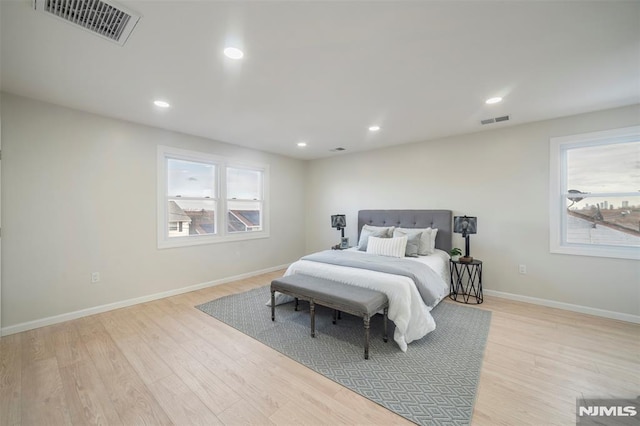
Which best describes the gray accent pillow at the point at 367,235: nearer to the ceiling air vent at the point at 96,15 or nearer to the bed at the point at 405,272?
the bed at the point at 405,272

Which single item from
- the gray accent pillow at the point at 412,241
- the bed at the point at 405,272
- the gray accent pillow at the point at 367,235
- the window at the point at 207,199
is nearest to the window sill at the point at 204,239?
the window at the point at 207,199

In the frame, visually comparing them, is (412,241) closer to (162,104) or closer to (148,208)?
(162,104)

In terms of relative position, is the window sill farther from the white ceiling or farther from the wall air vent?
the wall air vent

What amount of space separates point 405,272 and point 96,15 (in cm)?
325

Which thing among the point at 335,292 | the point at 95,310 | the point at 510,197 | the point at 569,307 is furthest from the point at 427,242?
the point at 95,310

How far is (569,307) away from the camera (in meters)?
3.27

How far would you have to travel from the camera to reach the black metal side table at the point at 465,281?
3.74m

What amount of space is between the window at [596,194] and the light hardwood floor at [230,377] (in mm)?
936

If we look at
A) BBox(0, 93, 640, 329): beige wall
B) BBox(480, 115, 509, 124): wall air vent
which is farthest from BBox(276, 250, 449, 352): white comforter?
BBox(480, 115, 509, 124): wall air vent

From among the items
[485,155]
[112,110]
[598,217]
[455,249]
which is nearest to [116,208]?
[112,110]

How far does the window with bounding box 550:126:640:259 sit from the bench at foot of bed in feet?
8.98

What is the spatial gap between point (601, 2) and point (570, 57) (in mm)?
597

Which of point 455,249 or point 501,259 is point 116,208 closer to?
point 455,249

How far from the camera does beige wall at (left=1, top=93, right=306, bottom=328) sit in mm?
2703
